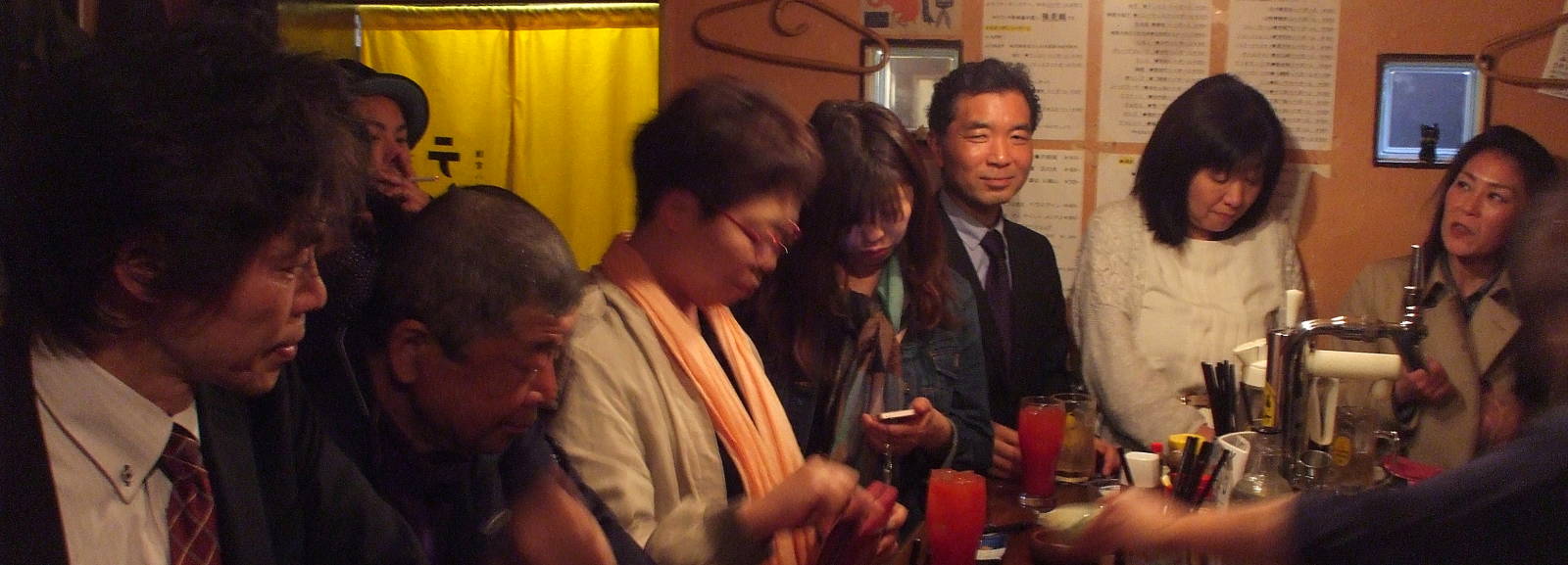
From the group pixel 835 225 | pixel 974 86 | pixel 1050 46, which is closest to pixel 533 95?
pixel 1050 46

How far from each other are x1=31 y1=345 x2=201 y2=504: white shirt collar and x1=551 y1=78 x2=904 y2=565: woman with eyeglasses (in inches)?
19.0

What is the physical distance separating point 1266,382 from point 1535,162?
1086 millimetres

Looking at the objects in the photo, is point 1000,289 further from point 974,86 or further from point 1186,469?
point 1186,469

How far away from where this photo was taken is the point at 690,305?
5.22 feet

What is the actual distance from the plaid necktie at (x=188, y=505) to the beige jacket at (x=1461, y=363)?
2365 millimetres

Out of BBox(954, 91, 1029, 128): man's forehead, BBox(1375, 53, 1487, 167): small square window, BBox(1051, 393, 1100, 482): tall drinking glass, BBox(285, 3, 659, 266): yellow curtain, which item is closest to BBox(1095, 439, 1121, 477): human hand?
BBox(1051, 393, 1100, 482): tall drinking glass

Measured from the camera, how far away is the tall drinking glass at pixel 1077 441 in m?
2.15

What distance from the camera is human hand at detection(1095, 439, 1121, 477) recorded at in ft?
7.60

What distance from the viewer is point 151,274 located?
3.09 feet

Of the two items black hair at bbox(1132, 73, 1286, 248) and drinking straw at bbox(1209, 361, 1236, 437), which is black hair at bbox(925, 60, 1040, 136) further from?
drinking straw at bbox(1209, 361, 1236, 437)

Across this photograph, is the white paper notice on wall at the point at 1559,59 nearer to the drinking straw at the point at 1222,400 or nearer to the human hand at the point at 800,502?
the drinking straw at the point at 1222,400

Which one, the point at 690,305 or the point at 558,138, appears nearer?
the point at 690,305

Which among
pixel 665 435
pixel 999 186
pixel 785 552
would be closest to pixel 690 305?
pixel 665 435

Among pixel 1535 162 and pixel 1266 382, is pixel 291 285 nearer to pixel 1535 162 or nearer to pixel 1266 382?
pixel 1266 382
